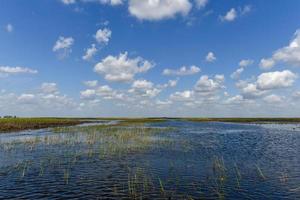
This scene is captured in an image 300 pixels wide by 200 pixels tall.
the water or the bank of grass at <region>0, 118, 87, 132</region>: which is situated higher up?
the bank of grass at <region>0, 118, 87, 132</region>

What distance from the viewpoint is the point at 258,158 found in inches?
1233

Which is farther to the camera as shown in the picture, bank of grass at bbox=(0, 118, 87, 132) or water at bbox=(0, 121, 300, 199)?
bank of grass at bbox=(0, 118, 87, 132)

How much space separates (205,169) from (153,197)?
8.83 metres

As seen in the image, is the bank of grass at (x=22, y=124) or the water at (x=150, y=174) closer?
the water at (x=150, y=174)

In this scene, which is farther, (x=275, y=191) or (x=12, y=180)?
(x=12, y=180)

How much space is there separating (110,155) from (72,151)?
582 centimetres

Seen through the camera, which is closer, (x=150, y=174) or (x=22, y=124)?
(x=150, y=174)

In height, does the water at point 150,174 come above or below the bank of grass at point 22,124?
below

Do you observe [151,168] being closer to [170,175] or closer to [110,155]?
[170,175]

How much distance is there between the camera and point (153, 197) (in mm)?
17875

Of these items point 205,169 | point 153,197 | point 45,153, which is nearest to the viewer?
point 153,197

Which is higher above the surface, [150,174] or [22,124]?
[22,124]

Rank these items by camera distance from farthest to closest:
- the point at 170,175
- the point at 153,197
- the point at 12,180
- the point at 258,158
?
the point at 258,158, the point at 170,175, the point at 12,180, the point at 153,197

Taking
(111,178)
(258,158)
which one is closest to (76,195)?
(111,178)
